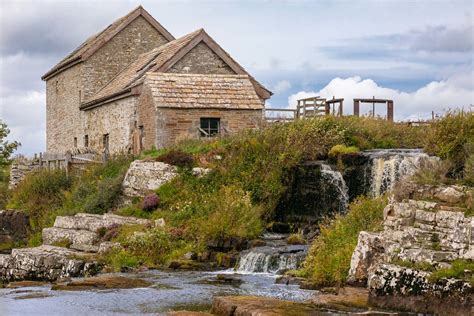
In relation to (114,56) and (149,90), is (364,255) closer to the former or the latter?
(149,90)

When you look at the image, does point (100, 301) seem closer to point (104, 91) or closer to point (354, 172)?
point (354, 172)

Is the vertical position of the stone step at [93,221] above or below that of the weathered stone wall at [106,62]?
below

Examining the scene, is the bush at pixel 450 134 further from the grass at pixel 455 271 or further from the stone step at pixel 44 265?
the stone step at pixel 44 265

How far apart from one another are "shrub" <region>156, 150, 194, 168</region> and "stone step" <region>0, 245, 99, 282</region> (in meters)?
6.14

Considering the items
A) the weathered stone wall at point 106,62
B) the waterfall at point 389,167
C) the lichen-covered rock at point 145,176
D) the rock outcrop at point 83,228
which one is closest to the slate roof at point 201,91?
the lichen-covered rock at point 145,176

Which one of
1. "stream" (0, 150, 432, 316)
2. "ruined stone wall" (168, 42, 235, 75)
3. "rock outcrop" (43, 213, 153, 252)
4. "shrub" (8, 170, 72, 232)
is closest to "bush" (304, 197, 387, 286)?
"stream" (0, 150, 432, 316)

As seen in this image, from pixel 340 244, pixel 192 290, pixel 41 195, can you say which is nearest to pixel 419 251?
pixel 340 244

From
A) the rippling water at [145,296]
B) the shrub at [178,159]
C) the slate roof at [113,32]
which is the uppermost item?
the slate roof at [113,32]

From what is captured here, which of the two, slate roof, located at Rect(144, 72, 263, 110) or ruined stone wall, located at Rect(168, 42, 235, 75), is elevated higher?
ruined stone wall, located at Rect(168, 42, 235, 75)

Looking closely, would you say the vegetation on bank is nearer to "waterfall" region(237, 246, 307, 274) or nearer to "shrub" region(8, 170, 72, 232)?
"shrub" region(8, 170, 72, 232)

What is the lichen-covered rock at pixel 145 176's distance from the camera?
31.5m

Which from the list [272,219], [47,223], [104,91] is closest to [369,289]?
[272,219]

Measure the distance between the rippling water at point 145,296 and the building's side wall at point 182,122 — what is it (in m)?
16.5

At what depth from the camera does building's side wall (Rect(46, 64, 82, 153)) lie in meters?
49.8
